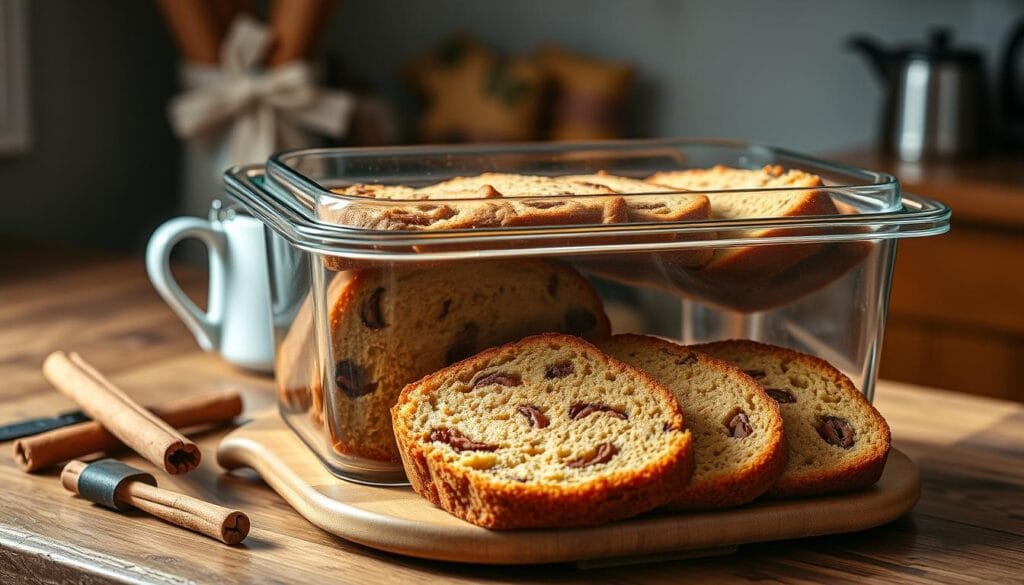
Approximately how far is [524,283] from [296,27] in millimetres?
1454

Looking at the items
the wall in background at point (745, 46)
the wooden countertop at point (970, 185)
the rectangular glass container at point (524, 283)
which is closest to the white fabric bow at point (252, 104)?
the wall in background at point (745, 46)

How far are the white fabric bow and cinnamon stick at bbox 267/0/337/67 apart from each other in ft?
0.08

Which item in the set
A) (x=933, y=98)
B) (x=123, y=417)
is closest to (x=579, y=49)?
(x=933, y=98)

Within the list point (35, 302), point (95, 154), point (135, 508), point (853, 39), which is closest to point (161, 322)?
point (35, 302)

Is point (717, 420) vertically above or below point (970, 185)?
above

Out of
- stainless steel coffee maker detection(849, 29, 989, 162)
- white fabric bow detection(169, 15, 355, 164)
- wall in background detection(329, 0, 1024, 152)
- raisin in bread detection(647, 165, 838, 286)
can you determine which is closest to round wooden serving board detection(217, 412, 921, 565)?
raisin in bread detection(647, 165, 838, 286)

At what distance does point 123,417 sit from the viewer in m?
0.96

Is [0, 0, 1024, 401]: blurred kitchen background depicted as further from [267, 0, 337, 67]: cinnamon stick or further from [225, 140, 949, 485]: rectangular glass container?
[225, 140, 949, 485]: rectangular glass container

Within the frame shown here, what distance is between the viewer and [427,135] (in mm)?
2801

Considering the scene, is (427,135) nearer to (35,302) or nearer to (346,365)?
(35,302)

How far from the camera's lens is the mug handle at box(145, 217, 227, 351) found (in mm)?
1152

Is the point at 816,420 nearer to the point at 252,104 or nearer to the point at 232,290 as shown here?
the point at 232,290

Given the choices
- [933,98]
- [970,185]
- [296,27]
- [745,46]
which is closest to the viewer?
[970,185]

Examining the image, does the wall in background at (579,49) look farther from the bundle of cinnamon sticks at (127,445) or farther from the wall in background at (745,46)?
the bundle of cinnamon sticks at (127,445)
